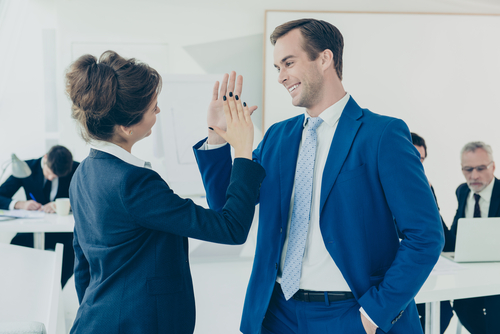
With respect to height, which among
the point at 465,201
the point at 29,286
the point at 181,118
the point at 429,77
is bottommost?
the point at 29,286

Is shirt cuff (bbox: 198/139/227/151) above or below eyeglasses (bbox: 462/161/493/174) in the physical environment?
above

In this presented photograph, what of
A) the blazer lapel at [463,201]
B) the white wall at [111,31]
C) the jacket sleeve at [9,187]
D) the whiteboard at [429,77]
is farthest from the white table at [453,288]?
the jacket sleeve at [9,187]

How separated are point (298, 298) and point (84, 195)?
70cm

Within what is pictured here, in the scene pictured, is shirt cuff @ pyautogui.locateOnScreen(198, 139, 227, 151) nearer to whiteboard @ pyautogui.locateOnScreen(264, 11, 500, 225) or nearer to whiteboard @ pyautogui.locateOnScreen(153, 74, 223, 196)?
whiteboard @ pyautogui.locateOnScreen(153, 74, 223, 196)

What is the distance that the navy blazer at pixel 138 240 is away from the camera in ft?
3.36

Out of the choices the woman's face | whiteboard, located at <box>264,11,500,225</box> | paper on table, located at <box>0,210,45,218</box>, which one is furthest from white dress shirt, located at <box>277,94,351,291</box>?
whiteboard, located at <box>264,11,500,225</box>

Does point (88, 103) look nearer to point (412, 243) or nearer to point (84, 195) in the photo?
point (84, 195)

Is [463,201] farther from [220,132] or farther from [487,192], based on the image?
[220,132]

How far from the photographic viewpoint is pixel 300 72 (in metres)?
1.35

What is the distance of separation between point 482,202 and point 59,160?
3314 mm

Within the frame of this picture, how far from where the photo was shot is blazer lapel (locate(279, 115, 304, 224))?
1.31m

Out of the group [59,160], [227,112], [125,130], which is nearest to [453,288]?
[227,112]

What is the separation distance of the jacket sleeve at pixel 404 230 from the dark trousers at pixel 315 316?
64 millimetres

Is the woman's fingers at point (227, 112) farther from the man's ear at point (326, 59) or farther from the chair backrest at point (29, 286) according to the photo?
the chair backrest at point (29, 286)
